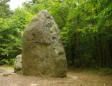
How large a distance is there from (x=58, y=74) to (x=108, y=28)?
16.6 feet

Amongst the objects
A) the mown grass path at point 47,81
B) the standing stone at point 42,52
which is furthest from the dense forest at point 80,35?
the mown grass path at point 47,81

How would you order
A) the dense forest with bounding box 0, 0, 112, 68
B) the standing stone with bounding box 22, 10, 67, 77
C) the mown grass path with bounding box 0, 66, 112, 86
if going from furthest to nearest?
the dense forest with bounding box 0, 0, 112, 68
the standing stone with bounding box 22, 10, 67, 77
the mown grass path with bounding box 0, 66, 112, 86

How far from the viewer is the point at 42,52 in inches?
246

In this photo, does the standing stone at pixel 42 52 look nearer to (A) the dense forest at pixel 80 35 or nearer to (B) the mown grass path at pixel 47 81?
(B) the mown grass path at pixel 47 81

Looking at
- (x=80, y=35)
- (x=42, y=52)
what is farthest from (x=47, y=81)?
(x=80, y=35)

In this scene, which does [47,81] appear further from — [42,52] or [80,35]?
[80,35]

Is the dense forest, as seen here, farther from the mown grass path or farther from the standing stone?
the mown grass path

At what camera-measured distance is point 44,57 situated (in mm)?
6188

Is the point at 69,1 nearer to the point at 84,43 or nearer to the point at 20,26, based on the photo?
the point at 84,43

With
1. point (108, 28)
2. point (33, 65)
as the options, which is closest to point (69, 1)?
point (108, 28)

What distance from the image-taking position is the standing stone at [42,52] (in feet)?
20.1

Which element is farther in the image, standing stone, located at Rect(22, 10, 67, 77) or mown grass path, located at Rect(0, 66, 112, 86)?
standing stone, located at Rect(22, 10, 67, 77)

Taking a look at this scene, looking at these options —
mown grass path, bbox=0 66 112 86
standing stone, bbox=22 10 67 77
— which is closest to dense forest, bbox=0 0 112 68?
standing stone, bbox=22 10 67 77

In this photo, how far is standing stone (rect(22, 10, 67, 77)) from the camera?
6.13 m
